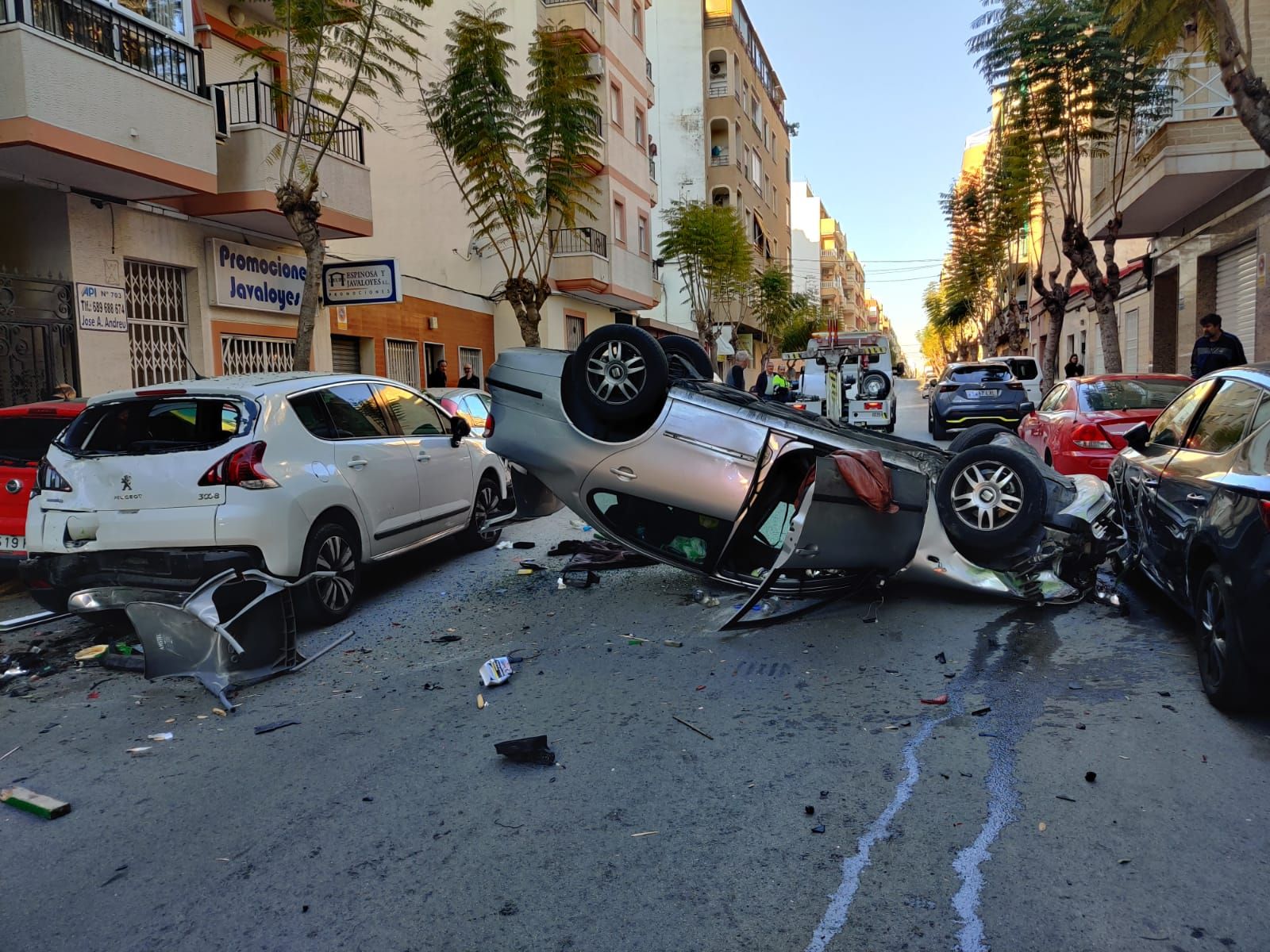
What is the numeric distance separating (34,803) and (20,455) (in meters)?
4.24

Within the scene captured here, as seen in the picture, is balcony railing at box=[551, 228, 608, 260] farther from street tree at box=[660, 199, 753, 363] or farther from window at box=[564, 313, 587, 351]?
street tree at box=[660, 199, 753, 363]

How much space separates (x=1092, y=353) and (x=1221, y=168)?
53.7 ft

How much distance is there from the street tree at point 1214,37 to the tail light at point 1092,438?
3834 millimetres

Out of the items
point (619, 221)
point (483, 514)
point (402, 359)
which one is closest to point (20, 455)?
point (483, 514)

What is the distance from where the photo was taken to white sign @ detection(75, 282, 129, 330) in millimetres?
11727

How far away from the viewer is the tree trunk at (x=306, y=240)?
11.6 m

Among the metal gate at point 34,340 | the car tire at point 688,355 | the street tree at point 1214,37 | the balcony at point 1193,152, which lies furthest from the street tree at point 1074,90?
the metal gate at point 34,340

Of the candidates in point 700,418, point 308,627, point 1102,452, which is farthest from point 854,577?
point 1102,452

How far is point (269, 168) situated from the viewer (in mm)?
13469

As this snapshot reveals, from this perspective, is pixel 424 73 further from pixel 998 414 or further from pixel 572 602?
pixel 572 602

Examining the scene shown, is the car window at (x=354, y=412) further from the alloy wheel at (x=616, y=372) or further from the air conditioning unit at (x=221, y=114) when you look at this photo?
the air conditioning unit at (x=221, y=114)

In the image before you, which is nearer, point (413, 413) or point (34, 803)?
point (34, 803)

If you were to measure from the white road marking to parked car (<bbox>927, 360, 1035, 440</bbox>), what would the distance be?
17.2m

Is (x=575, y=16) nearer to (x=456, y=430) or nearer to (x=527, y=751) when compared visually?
(x=456, y=430)
